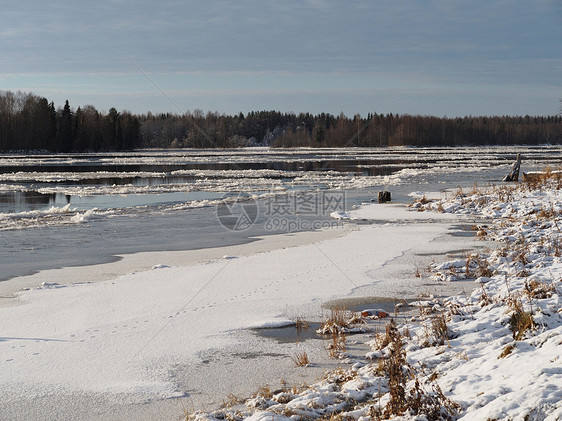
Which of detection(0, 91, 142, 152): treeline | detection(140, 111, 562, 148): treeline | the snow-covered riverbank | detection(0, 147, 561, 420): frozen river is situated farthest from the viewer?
detection(140, 111, 562, 148): treeline

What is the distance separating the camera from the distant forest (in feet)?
307

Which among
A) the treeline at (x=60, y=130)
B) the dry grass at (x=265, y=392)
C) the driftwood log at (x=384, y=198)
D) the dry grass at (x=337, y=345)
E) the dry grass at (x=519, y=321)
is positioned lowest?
the dry grass at (x=265, y=392)

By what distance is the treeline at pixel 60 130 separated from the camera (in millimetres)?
92750

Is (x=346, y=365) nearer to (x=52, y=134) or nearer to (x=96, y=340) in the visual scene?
(x=96, y=340)

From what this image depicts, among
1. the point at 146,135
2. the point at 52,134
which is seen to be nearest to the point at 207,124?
the point at 146,135

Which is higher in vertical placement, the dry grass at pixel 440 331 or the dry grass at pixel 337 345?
the dry grass at pixel 440 331

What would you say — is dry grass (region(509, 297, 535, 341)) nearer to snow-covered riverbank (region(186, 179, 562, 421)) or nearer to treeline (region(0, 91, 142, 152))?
snow-covered riverbank (region(186, 179, 562, 421))

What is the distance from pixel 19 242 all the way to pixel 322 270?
7678 mm

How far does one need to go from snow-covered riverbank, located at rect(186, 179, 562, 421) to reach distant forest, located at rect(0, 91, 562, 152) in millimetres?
59337

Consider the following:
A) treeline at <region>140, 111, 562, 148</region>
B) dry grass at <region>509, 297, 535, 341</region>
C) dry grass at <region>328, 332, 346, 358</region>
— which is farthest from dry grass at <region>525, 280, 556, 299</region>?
treeline at <region>140, 111, 562, 148</region>

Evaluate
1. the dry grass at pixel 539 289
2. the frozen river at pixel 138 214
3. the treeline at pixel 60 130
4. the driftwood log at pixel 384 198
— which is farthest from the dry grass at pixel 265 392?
the treeline at pixel 60 130

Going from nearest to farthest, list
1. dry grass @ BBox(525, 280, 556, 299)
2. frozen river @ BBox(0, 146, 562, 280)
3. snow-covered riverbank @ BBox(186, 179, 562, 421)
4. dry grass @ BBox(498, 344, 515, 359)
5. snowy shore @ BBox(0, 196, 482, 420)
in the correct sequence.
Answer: snow-covered riverbank @ BBox(186, 179, 562, 421)
dry grass @ BBox(498, 344, 515, 359)
snowy shore @ BBox(0, 196, 482, 420)
dry grass @ BBox(525, 280, 556, 299)
frozen river @ BBox(0, 146, 562, 280)

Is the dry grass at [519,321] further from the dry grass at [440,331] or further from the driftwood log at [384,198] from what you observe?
the driftwood log at [384,198]

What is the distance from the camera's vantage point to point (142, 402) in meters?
4.77
